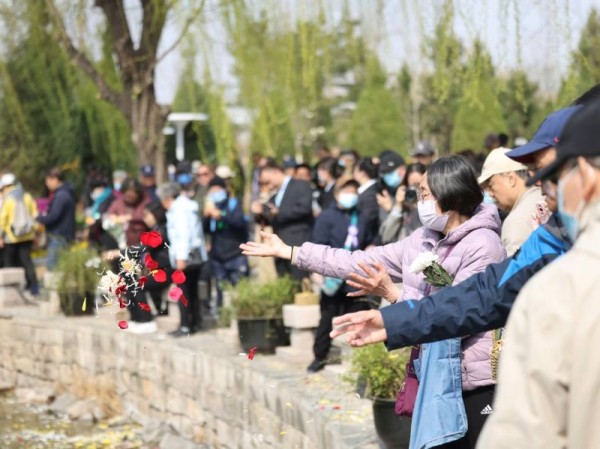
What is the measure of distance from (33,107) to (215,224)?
1507 cm

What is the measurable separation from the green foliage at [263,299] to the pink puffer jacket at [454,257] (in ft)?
15.6

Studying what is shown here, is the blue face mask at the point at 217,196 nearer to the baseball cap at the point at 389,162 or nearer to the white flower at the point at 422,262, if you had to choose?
the baseball cap at the point at 389,162

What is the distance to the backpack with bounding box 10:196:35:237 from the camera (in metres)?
14.3

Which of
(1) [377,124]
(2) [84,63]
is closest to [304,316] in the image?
(2) [84,63]

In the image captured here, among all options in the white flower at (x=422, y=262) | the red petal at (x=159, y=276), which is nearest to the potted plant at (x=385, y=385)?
the red petal at (x=159, y=276)

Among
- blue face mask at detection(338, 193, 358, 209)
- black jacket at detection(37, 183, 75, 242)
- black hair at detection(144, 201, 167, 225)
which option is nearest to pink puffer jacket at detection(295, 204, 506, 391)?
blue face mask at detection(338, 193, 358, 209)

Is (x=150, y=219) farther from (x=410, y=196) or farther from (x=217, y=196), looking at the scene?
(x=410, y=196)

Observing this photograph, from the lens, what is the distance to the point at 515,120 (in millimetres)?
26438

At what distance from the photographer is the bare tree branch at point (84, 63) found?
1136cm

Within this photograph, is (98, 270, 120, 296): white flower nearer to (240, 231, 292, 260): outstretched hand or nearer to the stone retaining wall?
the stone retaining wall

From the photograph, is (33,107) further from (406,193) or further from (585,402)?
(585,402)

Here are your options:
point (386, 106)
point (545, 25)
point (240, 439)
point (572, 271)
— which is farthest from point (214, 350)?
point (386, 106)

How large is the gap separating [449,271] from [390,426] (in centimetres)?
196

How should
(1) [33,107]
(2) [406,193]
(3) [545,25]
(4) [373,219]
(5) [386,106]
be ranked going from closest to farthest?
(3) [545,25]
(2) [406,193]
(4) [373,219]
(1) [33,107]
(5) [386,106]
